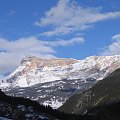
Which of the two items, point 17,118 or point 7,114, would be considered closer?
point 17,118

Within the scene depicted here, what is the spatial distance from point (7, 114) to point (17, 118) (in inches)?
532

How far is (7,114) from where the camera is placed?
183125 millimetres

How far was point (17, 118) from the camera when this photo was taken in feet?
560

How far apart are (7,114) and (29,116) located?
9.65 m

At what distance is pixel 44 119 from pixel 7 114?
53.8 ft

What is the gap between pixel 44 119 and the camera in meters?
188

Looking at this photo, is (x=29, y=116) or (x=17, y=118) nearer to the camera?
(x=17, y=118)

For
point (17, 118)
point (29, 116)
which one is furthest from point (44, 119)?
point (17, 118)

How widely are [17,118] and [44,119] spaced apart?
2032 cm

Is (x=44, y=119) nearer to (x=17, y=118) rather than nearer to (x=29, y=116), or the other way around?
(x=29, y=116)

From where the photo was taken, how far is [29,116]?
186375mm

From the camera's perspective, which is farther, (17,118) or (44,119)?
(44,119)
